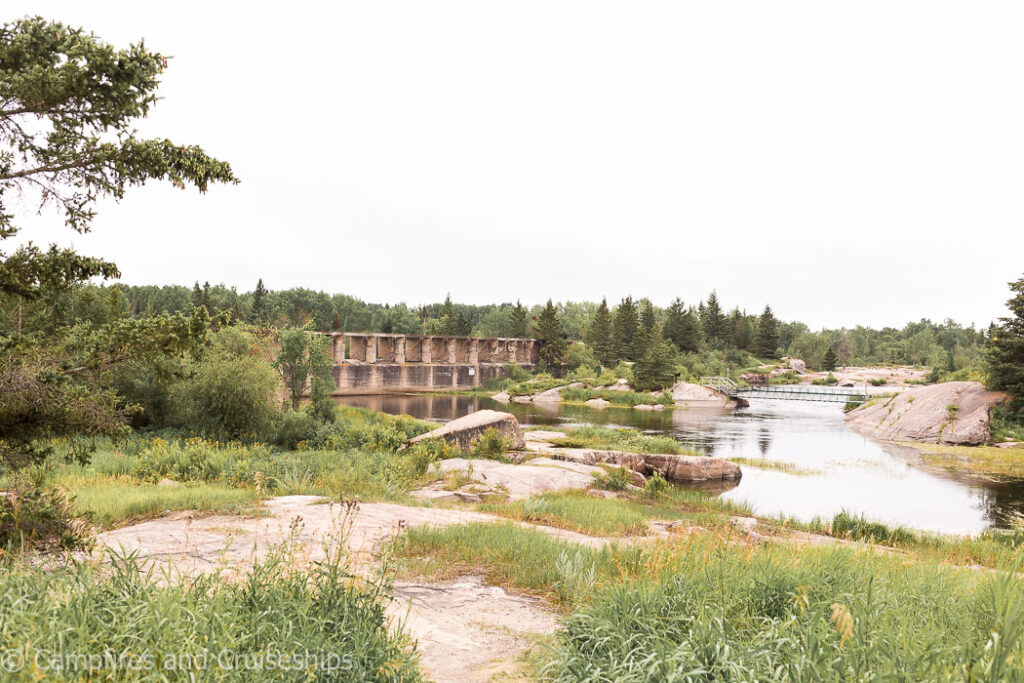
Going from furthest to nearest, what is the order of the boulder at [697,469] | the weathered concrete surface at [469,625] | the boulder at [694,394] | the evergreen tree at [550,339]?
the evergreen tree at [550,339] < the boulder at [694,394] < the boulder at [697,469] < the weathered concrete surface at [469,625]

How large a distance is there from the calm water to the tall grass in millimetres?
15444

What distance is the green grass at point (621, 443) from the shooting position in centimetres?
2839

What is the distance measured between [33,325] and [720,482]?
27.6m

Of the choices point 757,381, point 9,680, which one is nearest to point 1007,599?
point 9,680

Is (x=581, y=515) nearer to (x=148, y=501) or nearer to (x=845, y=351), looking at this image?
(x=148, y=501)

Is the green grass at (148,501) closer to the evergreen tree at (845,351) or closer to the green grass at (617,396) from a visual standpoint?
the green grass at (617,396)

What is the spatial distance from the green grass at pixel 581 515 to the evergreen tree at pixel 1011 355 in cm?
3050

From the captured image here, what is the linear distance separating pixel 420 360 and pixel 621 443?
68.3 m

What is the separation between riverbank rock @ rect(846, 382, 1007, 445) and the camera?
107ft

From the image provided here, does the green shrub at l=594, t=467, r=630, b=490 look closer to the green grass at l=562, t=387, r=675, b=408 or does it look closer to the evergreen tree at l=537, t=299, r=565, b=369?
the green grass at l=562, t=387, r=675, b=408

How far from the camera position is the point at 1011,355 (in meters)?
33.3

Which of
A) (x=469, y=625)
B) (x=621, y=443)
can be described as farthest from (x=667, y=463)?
(x=469, y=625)

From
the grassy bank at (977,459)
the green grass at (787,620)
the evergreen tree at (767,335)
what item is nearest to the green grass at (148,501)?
the green grass at (787,620)

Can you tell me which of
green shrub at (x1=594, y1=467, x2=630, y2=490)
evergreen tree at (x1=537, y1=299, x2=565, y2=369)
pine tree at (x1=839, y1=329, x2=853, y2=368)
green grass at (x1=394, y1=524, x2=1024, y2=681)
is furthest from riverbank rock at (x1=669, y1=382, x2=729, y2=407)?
pine tree at (x1=839, y1=329, x2=853, y2=368)
